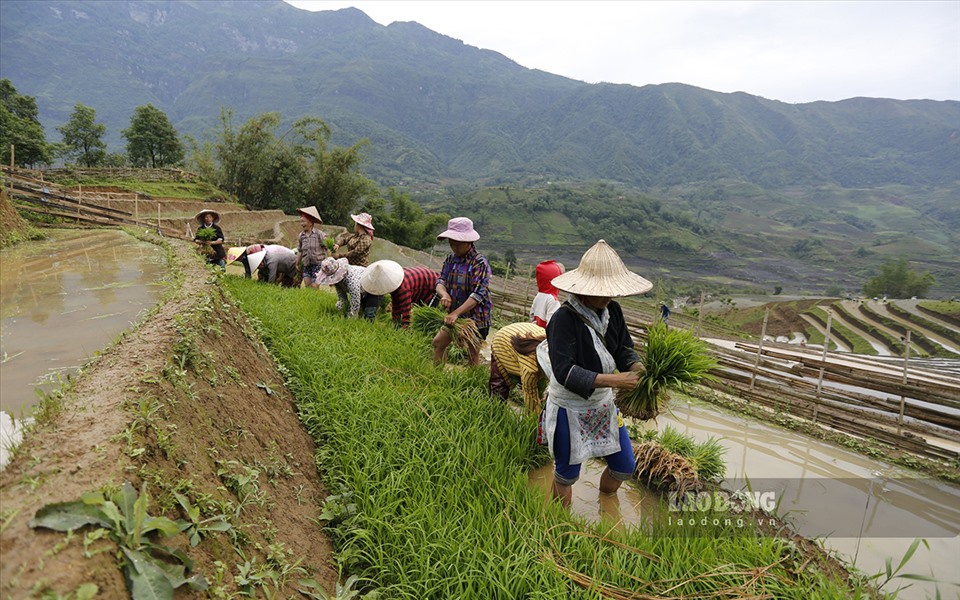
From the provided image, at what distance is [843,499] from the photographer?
11.6ft

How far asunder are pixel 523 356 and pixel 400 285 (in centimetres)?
238

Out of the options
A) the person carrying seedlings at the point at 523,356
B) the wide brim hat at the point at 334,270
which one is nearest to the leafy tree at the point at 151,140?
the wide brim hat at the point at 334,270

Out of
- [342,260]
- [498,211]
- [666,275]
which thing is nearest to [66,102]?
[498,211]

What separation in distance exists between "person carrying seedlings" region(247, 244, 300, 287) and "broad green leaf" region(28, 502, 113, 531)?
271 inches

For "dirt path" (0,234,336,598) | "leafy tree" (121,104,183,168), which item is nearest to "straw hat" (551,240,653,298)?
"dirt path" (0,234,336,598)

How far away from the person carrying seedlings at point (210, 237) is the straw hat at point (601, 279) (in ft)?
22.6

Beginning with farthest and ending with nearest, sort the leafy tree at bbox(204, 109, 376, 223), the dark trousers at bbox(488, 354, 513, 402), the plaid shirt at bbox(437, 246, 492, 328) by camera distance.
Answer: the leafy tree at bbox(204, 109, 376, 223) < the plaid shirt at bbox(437, 246, 492, 328) < the dark trousers at bbox(488, 354, 513, 402)

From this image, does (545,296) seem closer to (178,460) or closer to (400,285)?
(400,285)

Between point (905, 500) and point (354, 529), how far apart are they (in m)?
4.19

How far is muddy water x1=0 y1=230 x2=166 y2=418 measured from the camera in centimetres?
317

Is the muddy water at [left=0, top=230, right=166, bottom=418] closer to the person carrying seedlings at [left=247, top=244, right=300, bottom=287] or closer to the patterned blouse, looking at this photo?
the person carrying seedlings at [left=247, top=244, right=300, bottom=287]

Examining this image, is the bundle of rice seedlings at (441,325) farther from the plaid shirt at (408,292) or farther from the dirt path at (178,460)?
the dirt path at (178,460)

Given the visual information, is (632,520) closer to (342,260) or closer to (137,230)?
(342,260)

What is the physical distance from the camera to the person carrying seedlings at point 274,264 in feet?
25.3
